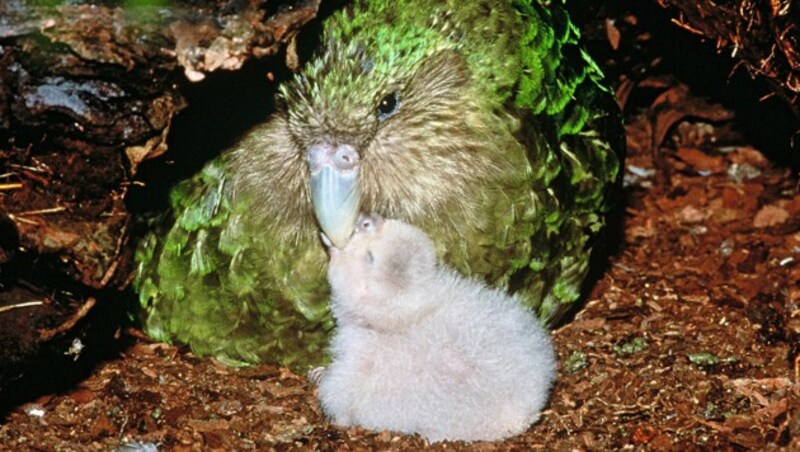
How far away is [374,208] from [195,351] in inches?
42.3

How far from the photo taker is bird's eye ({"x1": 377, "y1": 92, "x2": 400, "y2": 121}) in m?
4.04

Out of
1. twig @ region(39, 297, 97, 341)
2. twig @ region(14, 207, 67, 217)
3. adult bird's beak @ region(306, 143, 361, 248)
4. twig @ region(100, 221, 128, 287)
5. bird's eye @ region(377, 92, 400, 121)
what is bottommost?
twig @ region(39, 297, 97, 341)

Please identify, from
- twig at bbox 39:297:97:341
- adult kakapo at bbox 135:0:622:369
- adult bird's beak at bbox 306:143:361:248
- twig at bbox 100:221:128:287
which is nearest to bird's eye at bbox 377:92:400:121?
adult kakapo at bbox 135:0:622:369

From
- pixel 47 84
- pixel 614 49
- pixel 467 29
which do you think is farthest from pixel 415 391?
pixel 614 49

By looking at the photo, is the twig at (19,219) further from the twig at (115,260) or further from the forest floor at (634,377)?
the forest floor at (634,377)

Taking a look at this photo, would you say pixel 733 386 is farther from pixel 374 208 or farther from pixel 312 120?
pixel 312 120

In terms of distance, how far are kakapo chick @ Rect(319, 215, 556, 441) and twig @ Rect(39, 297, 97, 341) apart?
0.97 meters

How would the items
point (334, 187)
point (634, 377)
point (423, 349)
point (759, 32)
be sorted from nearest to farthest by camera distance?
point (423, 349)
point (334, 187)
point (634, 377)
point (759, 32)

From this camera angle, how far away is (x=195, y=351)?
461cm

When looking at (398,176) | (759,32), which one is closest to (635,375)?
(398,176)

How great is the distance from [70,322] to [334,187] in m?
1.17

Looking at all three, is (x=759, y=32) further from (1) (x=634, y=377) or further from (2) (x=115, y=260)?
(2) (x=115, y=260)

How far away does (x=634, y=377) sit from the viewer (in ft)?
13.9

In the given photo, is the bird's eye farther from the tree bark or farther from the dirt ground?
the tree bark
